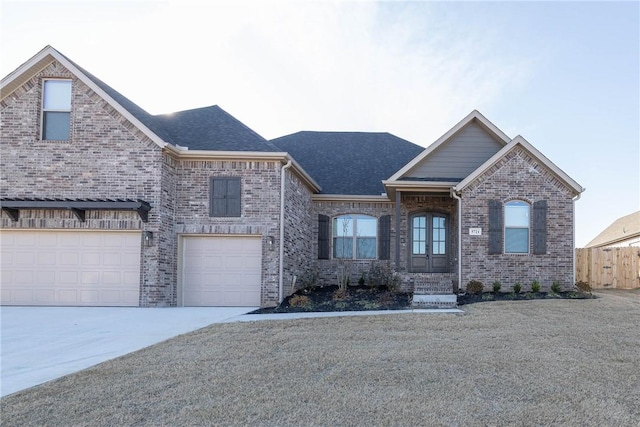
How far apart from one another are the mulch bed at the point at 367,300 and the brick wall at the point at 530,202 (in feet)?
1.97

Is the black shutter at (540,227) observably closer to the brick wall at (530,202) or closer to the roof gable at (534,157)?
the brick wall at (530,202)

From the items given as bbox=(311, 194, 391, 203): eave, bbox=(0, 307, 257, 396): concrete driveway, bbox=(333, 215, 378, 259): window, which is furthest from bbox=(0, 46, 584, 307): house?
bbox=(333, 215, 378, 259): window

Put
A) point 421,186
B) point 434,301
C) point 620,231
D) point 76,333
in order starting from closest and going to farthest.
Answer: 1. point 76,333
2. point 434,301
3. point 421,186
4. point 620,231

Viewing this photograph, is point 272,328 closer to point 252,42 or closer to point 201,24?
point 201,24

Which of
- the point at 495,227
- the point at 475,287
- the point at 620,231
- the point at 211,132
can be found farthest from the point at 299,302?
the point at 620,231

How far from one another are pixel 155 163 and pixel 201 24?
396 cm

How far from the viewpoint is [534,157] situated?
14344 mm

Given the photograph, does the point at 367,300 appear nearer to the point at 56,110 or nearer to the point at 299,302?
the point at 299,302

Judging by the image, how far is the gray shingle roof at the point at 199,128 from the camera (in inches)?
547

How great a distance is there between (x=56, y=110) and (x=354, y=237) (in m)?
9.84

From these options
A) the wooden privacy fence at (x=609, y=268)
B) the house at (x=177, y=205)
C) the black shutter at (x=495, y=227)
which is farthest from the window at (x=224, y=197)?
the wooden privacy fence at (x=609, y=268)

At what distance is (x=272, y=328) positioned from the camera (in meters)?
9.36

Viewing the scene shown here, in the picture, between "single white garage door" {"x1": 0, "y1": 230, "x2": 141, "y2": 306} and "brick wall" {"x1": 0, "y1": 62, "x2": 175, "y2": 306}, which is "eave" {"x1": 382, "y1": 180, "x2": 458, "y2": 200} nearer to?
"brick wall" {"x1": 0, "y1": 62, "x2": 175, "y2": 306}

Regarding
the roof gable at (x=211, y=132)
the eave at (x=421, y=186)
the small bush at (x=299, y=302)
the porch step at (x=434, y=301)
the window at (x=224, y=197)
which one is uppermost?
the roof gable at (x=211, y=132)
